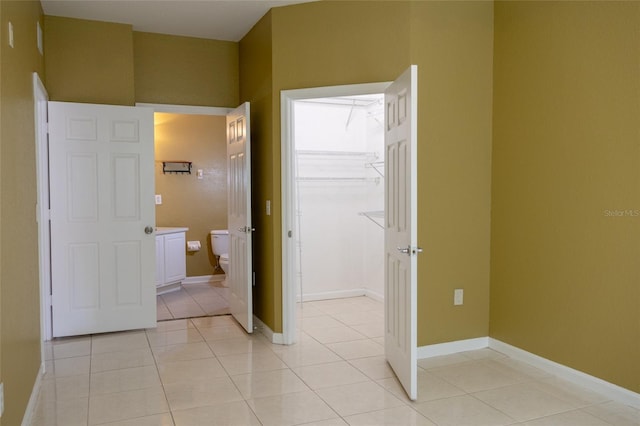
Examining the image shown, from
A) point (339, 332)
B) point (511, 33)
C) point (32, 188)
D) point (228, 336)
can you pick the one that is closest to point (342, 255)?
point (339, 332)

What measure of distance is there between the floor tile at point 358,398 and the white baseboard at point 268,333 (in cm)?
103

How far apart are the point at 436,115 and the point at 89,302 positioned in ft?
11.0

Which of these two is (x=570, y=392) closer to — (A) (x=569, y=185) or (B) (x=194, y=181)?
(A) (x=569, y=185)

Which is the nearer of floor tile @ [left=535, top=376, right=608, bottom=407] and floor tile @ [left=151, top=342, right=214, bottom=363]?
floor tile @ [left=535, top=376, right=608, bottom=407]

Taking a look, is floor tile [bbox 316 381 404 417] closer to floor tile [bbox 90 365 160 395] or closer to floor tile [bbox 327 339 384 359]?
floor tile [bbox 327 339 384 359]

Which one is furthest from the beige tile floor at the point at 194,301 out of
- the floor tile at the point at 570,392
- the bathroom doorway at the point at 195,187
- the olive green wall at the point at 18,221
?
the floor tile at the point at 570,392

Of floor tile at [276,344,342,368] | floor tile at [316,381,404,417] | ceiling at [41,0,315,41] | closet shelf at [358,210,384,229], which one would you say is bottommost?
floor tile at [316,381,404,417]

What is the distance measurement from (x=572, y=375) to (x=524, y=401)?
51 centimetres

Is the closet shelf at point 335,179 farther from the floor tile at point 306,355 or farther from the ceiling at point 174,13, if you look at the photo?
the floor tile at point 306,355

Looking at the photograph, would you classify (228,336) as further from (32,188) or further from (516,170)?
(516,170)

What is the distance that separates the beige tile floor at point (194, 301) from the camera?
530cm

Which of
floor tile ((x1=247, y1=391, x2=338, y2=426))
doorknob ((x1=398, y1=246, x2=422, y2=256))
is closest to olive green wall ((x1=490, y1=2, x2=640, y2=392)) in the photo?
doorknob ((x1=398, y1=246, x2=422, y2=256))

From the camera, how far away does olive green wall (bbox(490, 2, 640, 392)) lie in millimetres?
2980

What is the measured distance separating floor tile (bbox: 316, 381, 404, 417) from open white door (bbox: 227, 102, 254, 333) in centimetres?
143
